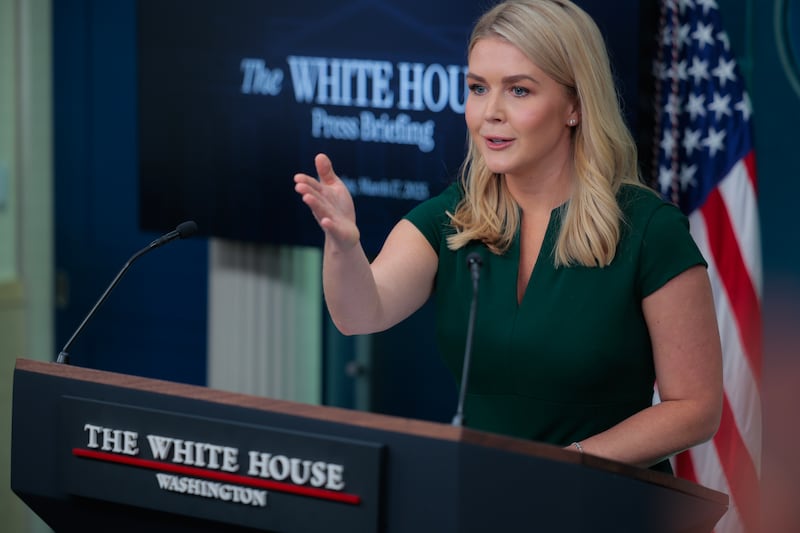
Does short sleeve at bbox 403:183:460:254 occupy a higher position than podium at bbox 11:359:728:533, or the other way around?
short sleeve at bbox 403:183:460:254

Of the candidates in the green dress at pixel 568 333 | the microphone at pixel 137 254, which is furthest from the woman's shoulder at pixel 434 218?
the microphone at pixel 137 254

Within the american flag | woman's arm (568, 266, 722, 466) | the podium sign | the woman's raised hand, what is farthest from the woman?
the american flag

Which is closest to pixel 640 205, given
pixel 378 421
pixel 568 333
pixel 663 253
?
Result: pixel 663 253

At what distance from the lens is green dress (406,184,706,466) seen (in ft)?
6.84

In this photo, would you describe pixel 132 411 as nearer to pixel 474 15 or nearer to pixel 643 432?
pixel 643 432

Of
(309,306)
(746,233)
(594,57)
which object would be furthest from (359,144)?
(594,57)

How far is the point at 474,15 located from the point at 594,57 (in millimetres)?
1199

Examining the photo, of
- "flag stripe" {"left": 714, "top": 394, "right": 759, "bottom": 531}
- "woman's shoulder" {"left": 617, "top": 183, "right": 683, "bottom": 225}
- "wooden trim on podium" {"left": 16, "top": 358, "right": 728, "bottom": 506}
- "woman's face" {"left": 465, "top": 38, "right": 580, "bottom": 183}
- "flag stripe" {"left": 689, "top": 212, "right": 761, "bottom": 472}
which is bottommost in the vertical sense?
→ "flag stripe" {"left": 714, "top": 394, "right": 759, "bottom": 531}

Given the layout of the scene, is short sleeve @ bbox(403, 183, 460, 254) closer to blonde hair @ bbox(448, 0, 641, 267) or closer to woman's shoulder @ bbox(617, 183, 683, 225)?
blonde hair @ bbox(448, 0, 641, 267)

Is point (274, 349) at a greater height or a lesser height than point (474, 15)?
lesser

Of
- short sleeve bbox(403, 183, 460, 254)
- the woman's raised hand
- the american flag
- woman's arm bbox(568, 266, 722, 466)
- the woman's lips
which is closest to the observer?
the woman's raised hand

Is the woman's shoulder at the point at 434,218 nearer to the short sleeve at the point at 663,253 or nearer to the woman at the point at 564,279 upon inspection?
the woman at the point at 564,279

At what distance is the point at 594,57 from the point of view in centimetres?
212

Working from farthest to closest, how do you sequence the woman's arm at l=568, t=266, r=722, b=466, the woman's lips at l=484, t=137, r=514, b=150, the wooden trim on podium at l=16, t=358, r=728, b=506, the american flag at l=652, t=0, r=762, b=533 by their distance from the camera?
the american flag at l=652, t=0, r=762, b=533
the woman's lips at l=484, t=137, r=514, b=150
the woman's arm at l=568, t=266, r=722, b=466
the wooden trim on podium at l=16, t=358, r=728, b=506
